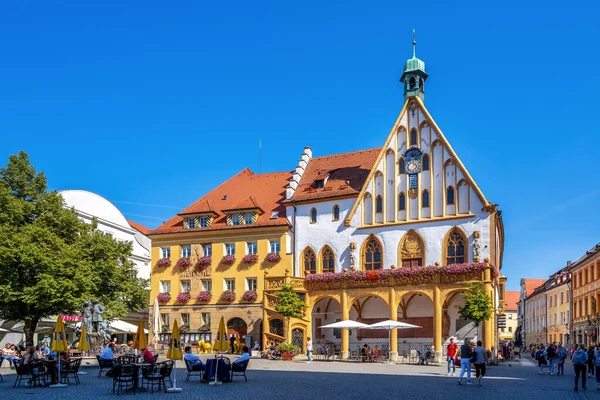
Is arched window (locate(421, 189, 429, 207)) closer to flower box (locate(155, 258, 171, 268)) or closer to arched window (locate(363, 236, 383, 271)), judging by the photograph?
arched window (locate(363, 236, 383, 271))

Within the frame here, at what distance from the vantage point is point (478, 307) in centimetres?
4000

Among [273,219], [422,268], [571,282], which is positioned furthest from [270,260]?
[571,282]

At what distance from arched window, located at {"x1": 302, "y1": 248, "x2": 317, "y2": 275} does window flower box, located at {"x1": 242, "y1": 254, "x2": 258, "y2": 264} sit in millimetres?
3484

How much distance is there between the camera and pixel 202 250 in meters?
52.7

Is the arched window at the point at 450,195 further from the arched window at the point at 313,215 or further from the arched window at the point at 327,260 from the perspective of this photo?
the arched window at the point at 313,215

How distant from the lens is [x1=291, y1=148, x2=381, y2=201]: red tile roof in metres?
49.9

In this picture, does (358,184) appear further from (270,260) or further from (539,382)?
(539,382)

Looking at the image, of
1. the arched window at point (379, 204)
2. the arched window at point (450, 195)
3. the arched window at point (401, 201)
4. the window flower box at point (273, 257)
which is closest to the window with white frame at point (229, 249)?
the window flower box at point (273, 257)

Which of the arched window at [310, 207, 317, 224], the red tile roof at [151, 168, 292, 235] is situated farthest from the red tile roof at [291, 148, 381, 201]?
the red tile roof at [151, 168, 292, 235]

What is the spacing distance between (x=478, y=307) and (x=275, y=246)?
52.7ft

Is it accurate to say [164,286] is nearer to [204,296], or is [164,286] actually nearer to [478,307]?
[204,296]

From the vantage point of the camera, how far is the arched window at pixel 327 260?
161ft

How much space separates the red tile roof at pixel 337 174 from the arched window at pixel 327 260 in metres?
3.78

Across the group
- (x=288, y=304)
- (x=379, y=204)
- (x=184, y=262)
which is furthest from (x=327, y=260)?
(x=184, y=262)
